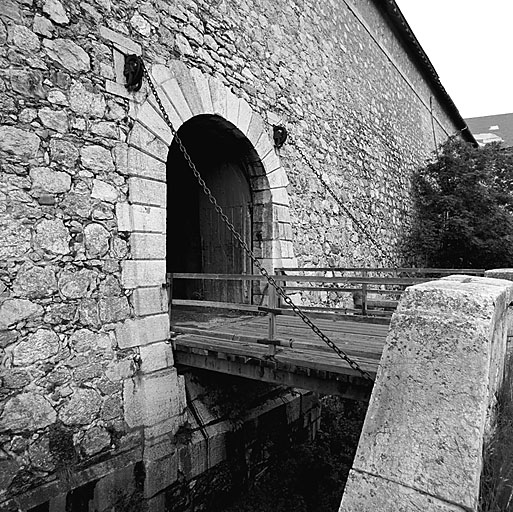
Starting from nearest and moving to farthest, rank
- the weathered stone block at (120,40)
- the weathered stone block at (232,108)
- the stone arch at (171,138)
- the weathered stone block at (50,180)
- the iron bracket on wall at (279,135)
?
1. the weathered stone block at (50,180)
2. the weathered stone block at (120,40)
3. the stone arch at (171,138)
4. the weathered stone block at (232,108)
5. the iron bracket on wall at (279,135)

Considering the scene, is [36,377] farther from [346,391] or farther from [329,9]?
[329,9]

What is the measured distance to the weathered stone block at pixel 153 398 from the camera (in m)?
3.36

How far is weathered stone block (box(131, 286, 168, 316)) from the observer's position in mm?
3436

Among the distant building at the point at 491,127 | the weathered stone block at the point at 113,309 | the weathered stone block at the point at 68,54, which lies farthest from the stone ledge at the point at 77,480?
the distant building at the point at 491,127

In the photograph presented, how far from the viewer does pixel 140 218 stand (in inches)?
137

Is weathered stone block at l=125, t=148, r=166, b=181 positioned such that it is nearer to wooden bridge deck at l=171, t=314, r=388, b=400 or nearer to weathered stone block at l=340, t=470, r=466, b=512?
wooden bridge deck at l=171, t=314, r=388, b=400

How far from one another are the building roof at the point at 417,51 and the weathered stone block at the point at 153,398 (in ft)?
26.7

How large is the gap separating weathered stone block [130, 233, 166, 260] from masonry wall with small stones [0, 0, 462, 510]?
0.01 metres

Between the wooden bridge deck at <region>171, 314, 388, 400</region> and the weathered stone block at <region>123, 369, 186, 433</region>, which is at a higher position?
the wooden bridge deck at <region>171, 314, 388, 400</region>

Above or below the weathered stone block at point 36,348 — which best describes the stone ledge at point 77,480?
below

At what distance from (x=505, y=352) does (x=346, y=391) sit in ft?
3.35

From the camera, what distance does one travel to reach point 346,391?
2.92 meters

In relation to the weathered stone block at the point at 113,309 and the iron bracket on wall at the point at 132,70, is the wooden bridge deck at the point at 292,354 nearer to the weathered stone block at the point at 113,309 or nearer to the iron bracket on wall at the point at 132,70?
the weathered stone block at the point at 113,309

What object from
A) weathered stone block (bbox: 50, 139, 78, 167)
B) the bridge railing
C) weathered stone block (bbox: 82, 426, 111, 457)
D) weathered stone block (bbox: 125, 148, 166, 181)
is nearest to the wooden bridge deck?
the bridge railing
